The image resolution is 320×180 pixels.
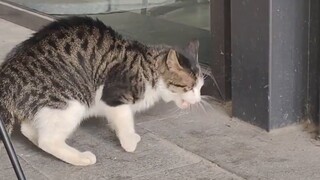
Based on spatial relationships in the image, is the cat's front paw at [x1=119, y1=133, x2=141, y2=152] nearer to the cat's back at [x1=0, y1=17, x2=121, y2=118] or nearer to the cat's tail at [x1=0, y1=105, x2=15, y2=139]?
the cat's back at [x1=0, y1=17, x2=121, y2=118]

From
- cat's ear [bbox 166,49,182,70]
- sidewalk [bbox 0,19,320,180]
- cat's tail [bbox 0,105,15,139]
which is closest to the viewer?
sidewalk [bbox 0,19,320,180]

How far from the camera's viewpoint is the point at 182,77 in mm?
3688

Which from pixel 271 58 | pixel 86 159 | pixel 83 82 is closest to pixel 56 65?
pixel 83 82

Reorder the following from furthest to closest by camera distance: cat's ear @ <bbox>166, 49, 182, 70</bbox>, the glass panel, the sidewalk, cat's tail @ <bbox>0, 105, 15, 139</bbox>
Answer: the glass panel < cat's ear @ <bbox>166, 49, 182, 70</bbox> < cat's tail @ <bbox>0, 105, 15, 139</bbox> < the sidewalk

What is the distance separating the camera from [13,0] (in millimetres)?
6312

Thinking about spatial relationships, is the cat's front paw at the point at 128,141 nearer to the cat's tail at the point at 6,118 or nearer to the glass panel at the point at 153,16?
the cat's tail at the point at 6,118

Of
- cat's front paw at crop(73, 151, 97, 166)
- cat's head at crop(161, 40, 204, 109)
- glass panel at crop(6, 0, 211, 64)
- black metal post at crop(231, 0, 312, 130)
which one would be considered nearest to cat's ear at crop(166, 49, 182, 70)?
cat's head at crop(161, 40, 204, 109)

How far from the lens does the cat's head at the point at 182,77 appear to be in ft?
12.0

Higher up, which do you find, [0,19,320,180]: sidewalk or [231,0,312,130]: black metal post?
[231,0,312,130]: black metal post

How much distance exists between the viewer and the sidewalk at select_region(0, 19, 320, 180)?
11.2 feet

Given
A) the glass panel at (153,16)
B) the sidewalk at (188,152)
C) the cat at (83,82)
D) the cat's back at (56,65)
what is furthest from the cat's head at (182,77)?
the glass panel at (153,16)

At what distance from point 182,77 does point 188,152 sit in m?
0.36

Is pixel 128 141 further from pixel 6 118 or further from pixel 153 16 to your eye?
pixel 153 16

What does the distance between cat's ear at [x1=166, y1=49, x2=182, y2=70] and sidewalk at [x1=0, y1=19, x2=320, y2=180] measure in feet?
1.31
